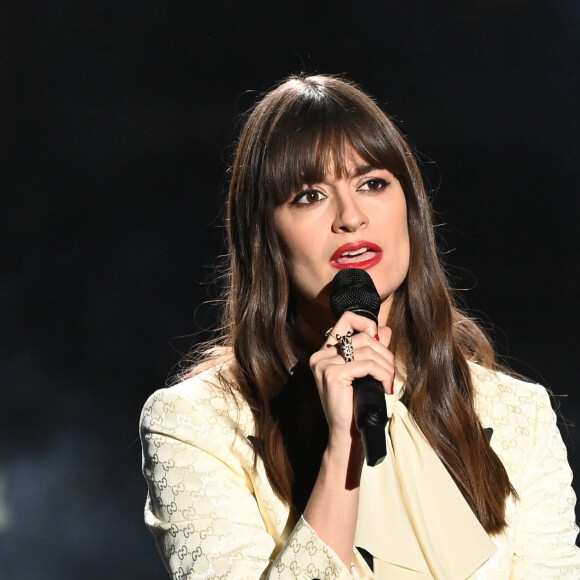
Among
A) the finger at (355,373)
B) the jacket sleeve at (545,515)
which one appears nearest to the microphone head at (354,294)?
the finger at (355,373)

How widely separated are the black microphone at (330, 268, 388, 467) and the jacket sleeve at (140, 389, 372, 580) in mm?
281

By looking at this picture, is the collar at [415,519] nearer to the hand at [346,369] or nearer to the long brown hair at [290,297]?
the long brown hair at [290,297]

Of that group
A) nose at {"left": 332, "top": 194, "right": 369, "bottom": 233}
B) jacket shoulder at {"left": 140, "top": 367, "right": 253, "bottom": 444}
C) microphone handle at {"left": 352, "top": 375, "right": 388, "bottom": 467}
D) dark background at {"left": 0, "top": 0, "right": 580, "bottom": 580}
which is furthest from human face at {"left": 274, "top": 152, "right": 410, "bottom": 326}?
dark background at {"left": 0, "top": 0, "right": 580, "bottom": 580}

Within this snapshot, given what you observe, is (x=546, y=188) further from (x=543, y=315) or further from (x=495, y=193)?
(x=543, y=315)

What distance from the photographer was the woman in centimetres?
159

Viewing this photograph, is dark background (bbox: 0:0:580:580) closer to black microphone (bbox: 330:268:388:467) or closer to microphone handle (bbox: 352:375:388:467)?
black microphone (bbox: 330:268:388:467)

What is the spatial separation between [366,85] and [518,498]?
138 cm

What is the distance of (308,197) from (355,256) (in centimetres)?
15

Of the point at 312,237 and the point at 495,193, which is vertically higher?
the point at 312,237

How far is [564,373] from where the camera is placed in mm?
2801

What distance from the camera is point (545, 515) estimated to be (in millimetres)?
1774

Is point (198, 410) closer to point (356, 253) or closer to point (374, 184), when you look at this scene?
point (356, 253)

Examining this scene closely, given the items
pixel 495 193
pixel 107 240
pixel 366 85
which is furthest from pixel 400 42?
pixel 107 240

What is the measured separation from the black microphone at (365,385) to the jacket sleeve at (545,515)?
53 centimetres
